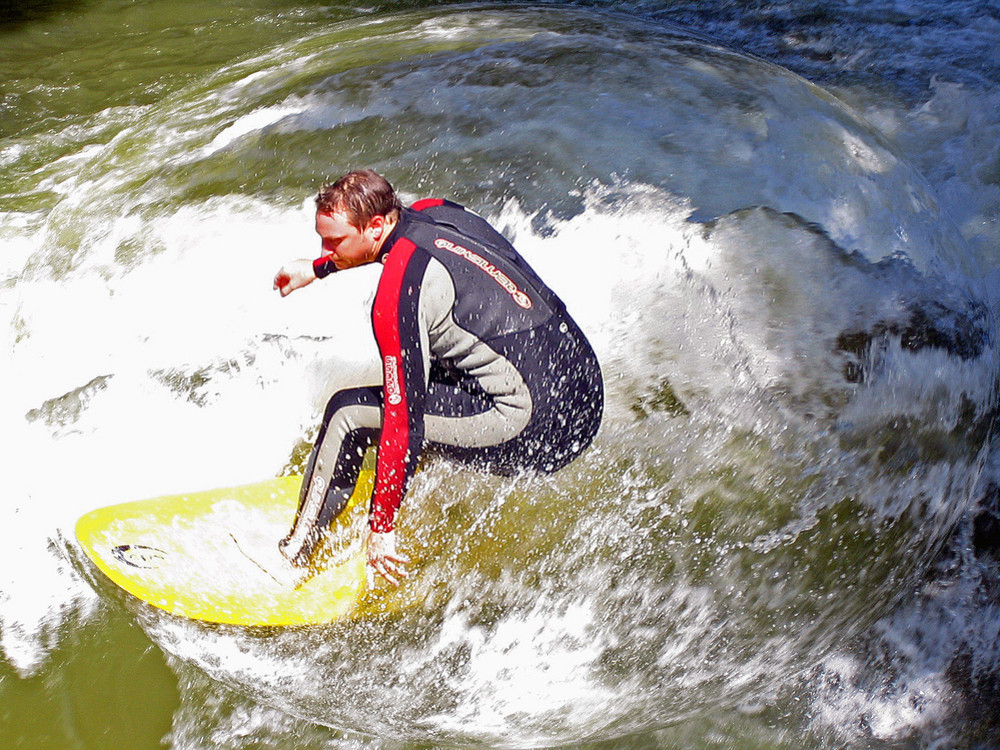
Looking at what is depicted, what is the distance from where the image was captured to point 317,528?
141cm

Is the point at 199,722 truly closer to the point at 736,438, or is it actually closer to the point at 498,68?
the point at 736,438

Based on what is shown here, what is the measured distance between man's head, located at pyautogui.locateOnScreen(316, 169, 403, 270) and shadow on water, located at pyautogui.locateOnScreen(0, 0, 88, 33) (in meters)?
4.11

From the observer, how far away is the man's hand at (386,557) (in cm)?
141

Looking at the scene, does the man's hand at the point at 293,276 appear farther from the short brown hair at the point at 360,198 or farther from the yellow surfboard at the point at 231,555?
the yellow surfboard at the point at 231,555

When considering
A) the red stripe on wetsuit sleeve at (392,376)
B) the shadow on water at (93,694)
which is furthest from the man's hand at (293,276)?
the shadow on water at (93,694)

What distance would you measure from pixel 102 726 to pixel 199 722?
0.22m

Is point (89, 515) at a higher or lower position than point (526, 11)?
lower

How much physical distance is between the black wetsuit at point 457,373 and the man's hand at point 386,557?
35mm

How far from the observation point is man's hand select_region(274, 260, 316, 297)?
1.33 m

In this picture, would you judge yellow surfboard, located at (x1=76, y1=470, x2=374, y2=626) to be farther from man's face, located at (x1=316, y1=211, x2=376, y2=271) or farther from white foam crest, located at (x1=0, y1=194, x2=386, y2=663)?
man's face, located at (x1=316, y1=211, x2=376, y2=271)

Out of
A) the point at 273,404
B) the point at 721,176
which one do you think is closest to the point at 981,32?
the point at 721,176

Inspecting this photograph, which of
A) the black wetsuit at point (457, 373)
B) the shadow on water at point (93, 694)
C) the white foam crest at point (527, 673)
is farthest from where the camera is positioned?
the shadow on water at point (93, 694)

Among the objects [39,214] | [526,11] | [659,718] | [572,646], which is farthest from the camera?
[39,214]

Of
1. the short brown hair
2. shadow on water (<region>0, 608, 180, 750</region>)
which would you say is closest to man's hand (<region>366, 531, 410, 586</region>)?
the short brown hair
